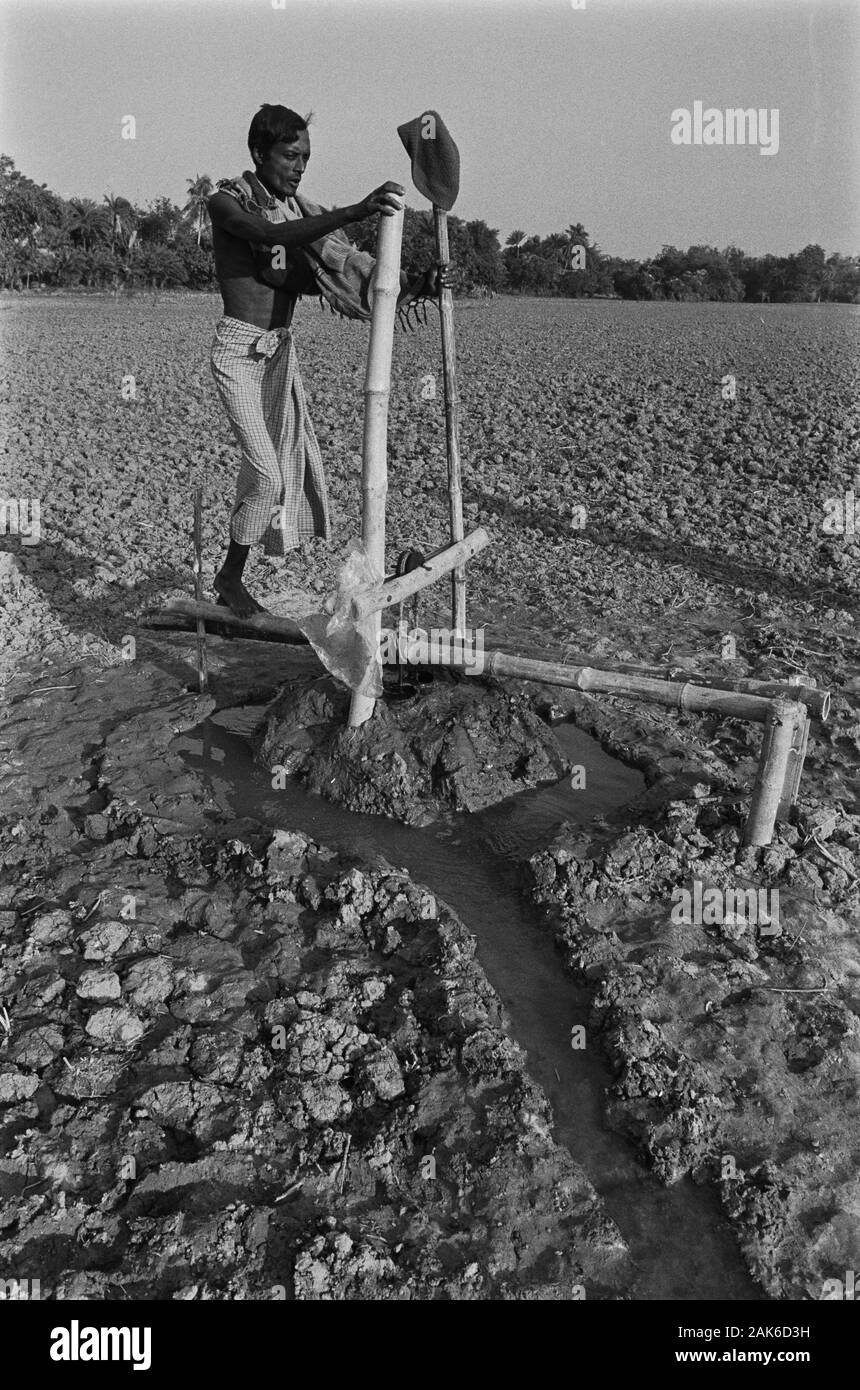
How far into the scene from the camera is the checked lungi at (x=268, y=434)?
4246 millimetres

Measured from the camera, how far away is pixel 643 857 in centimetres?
366

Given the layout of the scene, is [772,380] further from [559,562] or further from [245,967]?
[245,967]

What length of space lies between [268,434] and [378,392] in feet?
2.21

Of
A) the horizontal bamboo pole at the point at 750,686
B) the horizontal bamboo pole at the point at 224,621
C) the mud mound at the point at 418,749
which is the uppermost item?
the horizontal bamboo pole at the point at 224,621

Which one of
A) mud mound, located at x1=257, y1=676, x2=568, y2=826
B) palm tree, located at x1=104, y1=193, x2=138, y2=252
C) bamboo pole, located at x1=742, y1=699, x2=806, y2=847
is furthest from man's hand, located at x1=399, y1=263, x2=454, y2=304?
palm tree, located at x1=104, y1=193, x2=138, y2=252

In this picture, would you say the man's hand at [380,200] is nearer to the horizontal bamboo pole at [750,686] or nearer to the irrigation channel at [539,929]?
the horizontal bamboo pole at [750,686]

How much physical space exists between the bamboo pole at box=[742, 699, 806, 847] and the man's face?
2578 millimetres

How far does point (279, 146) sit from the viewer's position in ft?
12.7

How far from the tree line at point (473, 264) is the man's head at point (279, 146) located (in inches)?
1050

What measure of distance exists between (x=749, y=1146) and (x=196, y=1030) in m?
1.49

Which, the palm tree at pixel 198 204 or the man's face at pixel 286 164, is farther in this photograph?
the palm tree at pixel 198 204

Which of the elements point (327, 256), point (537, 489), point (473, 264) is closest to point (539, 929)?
point (327, 256)

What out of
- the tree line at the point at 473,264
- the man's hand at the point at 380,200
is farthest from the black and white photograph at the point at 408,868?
the tree line at the point at 473,264

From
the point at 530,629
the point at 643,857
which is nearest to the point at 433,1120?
the point at 643,857
